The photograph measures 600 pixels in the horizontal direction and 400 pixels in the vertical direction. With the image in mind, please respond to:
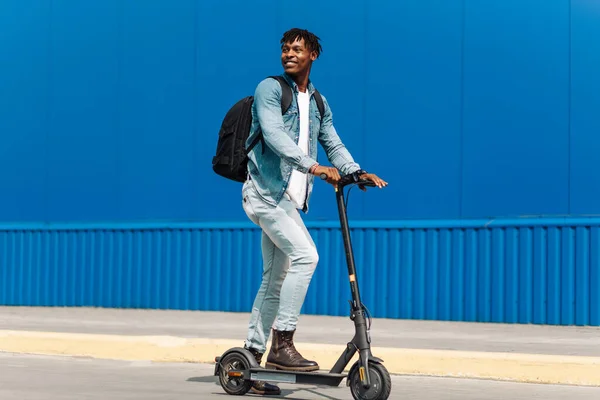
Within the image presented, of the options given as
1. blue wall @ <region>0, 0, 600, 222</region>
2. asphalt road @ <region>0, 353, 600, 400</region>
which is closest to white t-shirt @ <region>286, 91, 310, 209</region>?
asphalt road @ <region>0, 353, 600, 400</region>

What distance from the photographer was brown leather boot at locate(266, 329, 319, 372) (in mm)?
5973

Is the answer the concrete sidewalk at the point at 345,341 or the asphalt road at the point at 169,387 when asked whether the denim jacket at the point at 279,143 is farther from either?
the concrete sidewalk at the point at 345,341

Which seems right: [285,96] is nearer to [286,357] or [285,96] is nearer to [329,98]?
[286,357]

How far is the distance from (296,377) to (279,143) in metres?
1.15

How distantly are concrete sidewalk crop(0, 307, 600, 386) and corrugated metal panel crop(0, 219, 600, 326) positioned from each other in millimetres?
346

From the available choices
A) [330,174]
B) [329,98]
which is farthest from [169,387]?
[329,98]

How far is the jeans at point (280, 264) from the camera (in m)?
6.06

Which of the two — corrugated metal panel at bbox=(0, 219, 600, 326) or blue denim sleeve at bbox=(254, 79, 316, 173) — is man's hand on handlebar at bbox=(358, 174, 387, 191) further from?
corrugated metal panel at bbox=(0, 219, 600, 326)

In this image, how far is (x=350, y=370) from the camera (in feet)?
18.6

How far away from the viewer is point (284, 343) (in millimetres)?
6035

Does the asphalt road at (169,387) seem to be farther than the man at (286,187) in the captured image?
Yes

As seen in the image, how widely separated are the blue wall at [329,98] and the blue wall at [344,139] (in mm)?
20

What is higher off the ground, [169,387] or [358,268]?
[358,268]

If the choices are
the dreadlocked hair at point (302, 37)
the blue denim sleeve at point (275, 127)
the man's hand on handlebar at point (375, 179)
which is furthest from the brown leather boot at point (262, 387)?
the dreadlocked hair at point (302, 37)
